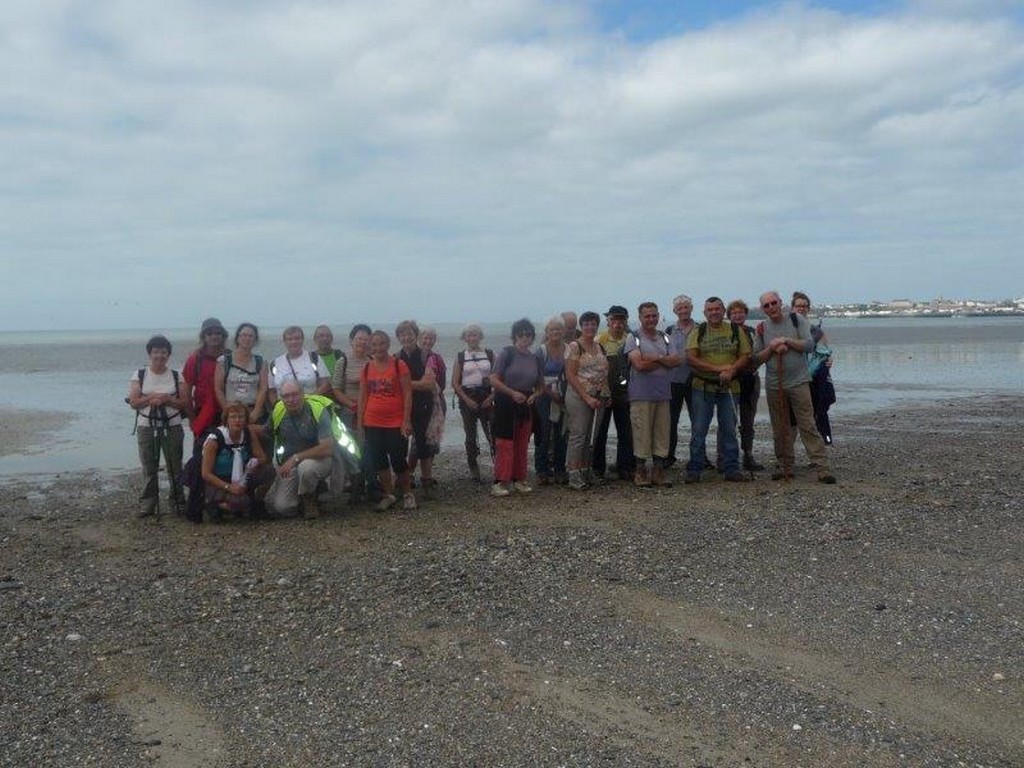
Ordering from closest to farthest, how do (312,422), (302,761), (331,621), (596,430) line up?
(302,761), (331,621), (312,422), (596,430)

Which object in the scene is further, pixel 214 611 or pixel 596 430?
pixel 596 430

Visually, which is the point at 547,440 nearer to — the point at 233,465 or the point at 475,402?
the point at 475,402

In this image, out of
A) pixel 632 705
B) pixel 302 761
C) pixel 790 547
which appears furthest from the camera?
pixel 790 547

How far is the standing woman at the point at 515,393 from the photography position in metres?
9.44

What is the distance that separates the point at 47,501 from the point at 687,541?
7412 millimetres

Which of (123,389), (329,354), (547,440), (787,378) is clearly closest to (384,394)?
(329,354)

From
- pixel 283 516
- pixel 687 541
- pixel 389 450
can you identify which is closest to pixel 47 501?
pixel 283 516

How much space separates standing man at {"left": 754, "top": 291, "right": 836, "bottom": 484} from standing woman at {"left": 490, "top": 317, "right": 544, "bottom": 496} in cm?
243

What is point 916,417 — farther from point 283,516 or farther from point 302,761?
point 302,761

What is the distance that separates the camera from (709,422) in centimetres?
998

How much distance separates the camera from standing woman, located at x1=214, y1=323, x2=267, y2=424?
880 centimetres

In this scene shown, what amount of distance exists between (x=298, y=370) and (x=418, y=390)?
3.95 feet

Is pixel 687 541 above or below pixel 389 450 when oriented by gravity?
below

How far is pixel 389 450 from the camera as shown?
29.3 ft
